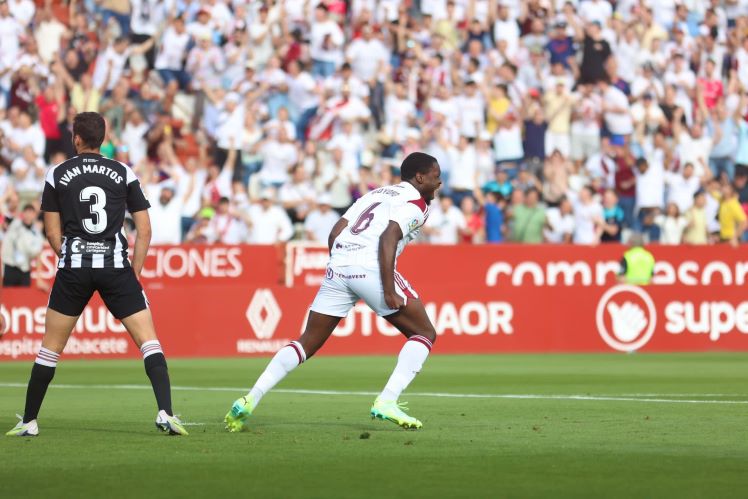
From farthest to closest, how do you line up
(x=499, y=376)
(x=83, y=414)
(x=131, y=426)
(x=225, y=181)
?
1. (x=225, y=181)
2. (x=499, y=376)
3. (x=83, y=414)
4. (x=131, y=426)

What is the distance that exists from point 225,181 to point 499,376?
9.30 m

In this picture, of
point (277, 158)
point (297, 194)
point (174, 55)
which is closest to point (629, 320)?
point (297, 194)

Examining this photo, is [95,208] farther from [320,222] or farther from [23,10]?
[23,10]

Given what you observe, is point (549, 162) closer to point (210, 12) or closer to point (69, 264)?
point (210, 12)

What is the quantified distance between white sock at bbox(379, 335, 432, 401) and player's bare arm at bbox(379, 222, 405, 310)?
1.51 feet

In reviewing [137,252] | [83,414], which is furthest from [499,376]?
[137,252]

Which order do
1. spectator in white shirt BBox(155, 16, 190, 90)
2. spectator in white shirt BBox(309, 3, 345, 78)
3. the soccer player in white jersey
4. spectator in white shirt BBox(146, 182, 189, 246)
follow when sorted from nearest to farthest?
the soccer player in white jersey < spectator in white shirt BBox(146, 182, 189, 246) < spectator in white shirt BBox(155, 16, 190, 90) < spectator in white shirt BBox(309, 3, 345, 78)

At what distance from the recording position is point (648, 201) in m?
29.9

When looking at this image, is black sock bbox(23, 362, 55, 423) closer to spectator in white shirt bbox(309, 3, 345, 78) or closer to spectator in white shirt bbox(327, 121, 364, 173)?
spectator in white shirt bbox(327, 121, 364, 173)

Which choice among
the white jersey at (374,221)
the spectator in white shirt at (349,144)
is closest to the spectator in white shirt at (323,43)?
the spectator in white shirt at (349,144)

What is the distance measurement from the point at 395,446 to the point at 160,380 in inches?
72.7

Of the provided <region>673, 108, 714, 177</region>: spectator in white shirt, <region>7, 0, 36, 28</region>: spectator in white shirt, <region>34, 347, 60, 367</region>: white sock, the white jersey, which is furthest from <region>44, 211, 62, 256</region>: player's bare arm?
<region>673, 108, 714, 177</region>: spectator in white shirt

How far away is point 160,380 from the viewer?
11102mm

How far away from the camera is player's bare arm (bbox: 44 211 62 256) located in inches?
436
